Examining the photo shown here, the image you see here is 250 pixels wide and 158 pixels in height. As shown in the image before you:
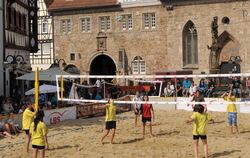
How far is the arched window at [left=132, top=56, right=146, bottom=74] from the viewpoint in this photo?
40.8 m

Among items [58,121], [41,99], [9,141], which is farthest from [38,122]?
[41,99]

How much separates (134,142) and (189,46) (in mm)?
23411

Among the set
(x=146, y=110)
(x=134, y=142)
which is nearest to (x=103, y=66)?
(x=146, y=110)

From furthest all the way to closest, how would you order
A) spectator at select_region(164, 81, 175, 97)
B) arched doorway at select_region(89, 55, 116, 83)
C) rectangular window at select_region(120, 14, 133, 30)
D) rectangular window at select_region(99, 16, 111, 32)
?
arched doorway at select_region(89, 55, 116, 83) → rectangular window at select_region(99, 16, 111, 32) → rectangular window at select_region(120, 14, 133, 30) → spectator at select_region(164, 81, 175, 97)

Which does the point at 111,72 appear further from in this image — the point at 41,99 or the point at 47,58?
the point at 41,99

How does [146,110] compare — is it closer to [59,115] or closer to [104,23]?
[59,115]

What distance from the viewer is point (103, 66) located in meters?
44.6

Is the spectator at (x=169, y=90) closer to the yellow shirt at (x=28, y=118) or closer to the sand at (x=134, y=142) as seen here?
the sand at (x=134, y=142)

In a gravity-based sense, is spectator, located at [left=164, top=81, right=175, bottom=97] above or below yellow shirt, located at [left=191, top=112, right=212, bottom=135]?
above

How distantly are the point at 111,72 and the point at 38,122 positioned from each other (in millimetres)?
Result: 32251

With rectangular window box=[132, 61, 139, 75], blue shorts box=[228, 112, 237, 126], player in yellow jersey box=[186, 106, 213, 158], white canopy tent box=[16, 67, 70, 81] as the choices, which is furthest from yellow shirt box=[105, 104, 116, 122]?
rectangular window box=[132, 61, 139, 75]

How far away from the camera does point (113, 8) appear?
4188 cm

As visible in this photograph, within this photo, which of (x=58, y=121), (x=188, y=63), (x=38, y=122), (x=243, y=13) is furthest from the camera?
(x=188, y=63)

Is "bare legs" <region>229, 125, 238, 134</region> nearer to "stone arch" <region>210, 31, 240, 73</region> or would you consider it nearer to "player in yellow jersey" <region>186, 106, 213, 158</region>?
"player in yellow jersey" <region>186, 106, 213, 158</region>
